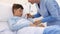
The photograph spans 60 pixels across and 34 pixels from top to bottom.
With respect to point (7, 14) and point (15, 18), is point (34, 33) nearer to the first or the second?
point (15, 18)

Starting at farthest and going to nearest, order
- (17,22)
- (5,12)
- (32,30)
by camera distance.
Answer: (5,12), (17,22), (32,30)

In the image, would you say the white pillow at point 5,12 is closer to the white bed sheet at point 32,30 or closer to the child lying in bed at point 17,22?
the child lying in bed at point 17,22

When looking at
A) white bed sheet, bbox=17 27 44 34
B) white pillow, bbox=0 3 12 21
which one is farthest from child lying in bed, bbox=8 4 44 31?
white pillow, bbox=0 3 12 21

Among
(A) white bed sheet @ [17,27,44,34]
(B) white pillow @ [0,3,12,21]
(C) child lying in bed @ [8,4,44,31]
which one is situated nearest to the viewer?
(A) white bed sheet @ [17,27,44,34]

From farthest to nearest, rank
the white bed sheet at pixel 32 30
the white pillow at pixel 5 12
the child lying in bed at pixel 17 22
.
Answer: the white pillow at pixel 5 12 < the child lying in bed at pixel 17 22 < the white bed sheet at pixel 32 30

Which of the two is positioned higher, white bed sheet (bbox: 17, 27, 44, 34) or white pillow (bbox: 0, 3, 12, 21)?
white pillow (bbox: 0, 3, 12, 21)

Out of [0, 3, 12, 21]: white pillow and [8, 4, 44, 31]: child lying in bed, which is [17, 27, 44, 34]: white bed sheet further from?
[0, 3, 12, 21]: white pillow

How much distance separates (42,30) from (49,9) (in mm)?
361

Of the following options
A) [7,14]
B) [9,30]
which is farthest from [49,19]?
[7,14]

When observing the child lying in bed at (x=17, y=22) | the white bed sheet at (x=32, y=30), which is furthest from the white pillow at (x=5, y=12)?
the white bed sheet at (x=32, y=30)

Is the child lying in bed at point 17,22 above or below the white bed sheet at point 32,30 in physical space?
above

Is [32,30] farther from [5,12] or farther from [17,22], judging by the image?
[5,12]

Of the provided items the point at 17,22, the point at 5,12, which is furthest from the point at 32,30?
the point at 5,12

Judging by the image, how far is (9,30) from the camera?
6.33 ft
